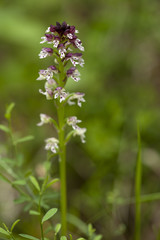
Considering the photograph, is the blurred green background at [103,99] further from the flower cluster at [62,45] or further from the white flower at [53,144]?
the flower cluster at [62,45]

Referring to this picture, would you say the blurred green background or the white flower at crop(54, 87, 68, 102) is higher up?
the blurred green background

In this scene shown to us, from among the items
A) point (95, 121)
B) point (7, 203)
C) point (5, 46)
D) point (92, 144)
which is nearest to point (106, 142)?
point (92, 144)

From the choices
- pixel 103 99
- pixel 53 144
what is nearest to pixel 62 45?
pixel 53 144

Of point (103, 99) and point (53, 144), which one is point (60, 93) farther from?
point (103, 99)

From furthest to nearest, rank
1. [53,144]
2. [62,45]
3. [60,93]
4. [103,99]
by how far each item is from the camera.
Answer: [103,99]
[53,144]
[60,93]
[62,45]

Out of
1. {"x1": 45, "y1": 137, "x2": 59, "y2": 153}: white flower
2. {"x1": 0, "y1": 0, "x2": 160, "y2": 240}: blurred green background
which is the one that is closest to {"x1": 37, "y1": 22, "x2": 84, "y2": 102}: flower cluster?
{"x1": 45, "y1": 137, "x2": 59, "y2": 153}: white flower

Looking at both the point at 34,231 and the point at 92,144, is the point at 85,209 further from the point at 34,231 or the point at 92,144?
the point at 92,144

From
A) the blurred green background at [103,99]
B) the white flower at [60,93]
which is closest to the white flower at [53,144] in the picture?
the white flower at [60,93]

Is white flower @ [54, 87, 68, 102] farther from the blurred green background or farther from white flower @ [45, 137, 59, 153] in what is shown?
the blurred green background
